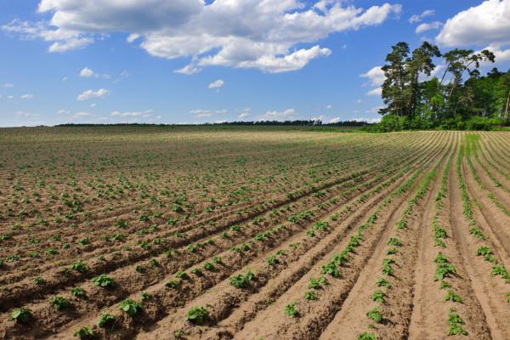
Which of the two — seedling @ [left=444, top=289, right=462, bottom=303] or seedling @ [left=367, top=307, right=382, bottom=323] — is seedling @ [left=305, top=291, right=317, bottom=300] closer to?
seedling @ [left=367, top=307, right=382, bottom=323]

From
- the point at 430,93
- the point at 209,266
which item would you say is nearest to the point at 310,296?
the point at 209,266

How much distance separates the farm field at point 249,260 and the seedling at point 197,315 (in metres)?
0.03

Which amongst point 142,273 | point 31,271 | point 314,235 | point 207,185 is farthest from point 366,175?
point 31,271

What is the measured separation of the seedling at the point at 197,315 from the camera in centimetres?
776

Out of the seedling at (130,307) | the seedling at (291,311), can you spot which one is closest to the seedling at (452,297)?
the seedling at (291,311)

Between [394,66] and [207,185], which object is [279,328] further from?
[394,66]

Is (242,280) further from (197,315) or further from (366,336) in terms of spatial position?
(366,336)

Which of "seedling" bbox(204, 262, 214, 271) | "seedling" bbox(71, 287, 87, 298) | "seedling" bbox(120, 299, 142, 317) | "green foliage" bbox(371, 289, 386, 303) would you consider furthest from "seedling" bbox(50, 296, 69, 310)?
"green foliage" bbox(371, 289, 386, 303)

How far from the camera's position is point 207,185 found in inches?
858

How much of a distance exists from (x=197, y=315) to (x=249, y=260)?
12.1 ft

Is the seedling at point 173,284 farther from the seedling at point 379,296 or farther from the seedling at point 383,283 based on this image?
the seedling at point 383,283

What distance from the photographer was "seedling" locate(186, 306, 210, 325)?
25.5 feet

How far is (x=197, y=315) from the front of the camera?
7.81 m

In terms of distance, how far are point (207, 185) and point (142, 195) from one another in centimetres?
440
